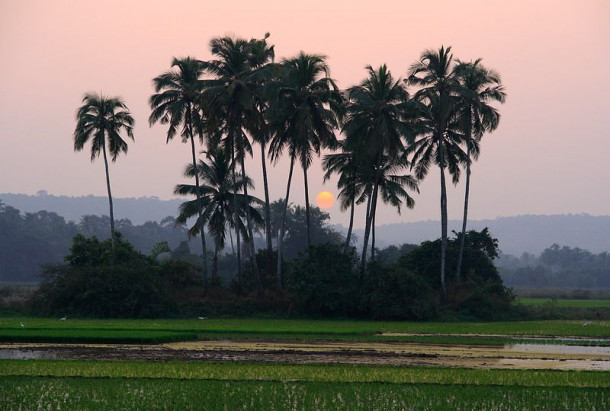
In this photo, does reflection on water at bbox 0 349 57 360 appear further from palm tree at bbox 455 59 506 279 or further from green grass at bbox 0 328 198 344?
palm tree at bbox 455 59 506 279

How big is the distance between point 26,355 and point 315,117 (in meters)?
34.2

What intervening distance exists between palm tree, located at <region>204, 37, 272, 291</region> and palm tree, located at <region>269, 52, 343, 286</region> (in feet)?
6.00

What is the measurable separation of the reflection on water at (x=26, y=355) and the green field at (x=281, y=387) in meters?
1.95

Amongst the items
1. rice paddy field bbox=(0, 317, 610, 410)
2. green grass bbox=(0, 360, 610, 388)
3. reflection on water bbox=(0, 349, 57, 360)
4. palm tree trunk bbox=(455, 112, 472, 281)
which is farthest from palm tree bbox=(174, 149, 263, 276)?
green grass bbox=(0, 360, 610, 388)

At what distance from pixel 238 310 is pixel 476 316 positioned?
16046mm

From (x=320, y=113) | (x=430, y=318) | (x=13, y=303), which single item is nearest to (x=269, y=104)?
(x=320, y=113)

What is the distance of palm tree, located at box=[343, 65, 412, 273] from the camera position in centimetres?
5975

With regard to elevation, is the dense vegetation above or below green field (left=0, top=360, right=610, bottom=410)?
above

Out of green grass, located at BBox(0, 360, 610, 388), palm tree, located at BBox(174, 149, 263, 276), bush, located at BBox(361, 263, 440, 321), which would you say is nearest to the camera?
green grass, located at BBox(0, 360, 610, 388)

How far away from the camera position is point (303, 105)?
59.9 m

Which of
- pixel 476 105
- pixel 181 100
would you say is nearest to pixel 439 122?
pixel 476 105

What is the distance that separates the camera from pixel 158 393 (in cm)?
2106

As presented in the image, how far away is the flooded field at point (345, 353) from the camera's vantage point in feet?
95.8

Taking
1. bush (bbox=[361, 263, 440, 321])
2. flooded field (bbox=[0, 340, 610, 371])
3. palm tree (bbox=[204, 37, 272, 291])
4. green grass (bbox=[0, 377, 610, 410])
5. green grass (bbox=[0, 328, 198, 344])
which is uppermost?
palm tree (bbox=[204, 37, 272, 291])
